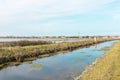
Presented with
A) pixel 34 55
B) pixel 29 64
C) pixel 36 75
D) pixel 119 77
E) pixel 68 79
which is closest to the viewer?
pixel 119 77

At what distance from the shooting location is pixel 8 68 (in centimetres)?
2716

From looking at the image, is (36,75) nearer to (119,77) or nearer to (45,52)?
(119,77)

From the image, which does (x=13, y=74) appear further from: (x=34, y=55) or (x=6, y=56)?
(x=34, y=55)

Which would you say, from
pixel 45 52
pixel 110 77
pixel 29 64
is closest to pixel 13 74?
pixel 29 64

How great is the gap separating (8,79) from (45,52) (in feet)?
69.8

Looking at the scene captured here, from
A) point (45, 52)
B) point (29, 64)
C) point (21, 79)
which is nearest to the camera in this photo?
point (21, 79)

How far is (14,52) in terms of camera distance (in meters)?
34.8

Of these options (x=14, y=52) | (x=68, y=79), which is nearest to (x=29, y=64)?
(x=14, y=52)

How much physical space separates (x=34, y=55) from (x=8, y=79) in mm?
16292

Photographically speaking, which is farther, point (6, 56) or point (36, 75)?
point (6, 56)

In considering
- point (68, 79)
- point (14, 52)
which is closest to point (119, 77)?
point (68, 79)

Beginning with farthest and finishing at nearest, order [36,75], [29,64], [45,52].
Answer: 1. [45,52]
2. [29,64]
3. [36,75]

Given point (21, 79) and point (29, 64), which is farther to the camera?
point (29, 64)

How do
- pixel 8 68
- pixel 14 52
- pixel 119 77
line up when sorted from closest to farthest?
1. pixel 119 77
2. pixel 8 68
3. pixel 14 52
